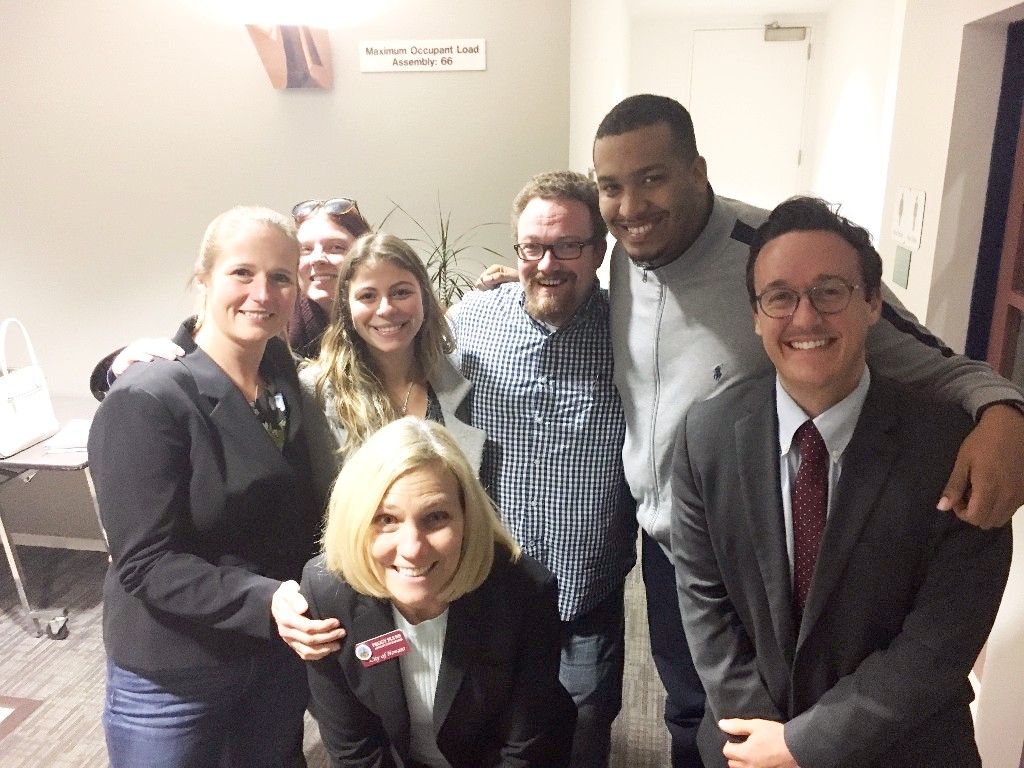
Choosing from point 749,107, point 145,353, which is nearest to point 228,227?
point 145,353

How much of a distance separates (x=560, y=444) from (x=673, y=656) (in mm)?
602

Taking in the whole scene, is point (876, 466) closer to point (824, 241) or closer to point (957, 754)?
point (824, 241)

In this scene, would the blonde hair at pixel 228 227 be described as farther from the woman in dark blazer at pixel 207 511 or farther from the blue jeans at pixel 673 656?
the blue jeans at pixel 673 656

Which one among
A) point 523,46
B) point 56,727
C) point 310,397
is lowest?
point 56,727

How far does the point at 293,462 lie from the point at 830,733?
1.12 meters

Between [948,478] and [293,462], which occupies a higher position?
[948,478]

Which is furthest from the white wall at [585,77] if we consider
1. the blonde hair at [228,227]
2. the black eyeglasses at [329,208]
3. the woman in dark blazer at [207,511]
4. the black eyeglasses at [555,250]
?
the woman in dark blazer at [207,511]

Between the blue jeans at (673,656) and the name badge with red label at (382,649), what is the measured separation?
0.70 m

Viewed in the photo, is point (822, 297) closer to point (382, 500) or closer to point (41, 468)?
point (382, 500)

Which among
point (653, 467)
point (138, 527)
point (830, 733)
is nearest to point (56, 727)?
point (138, 527)

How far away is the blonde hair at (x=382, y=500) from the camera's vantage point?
1.21 meters

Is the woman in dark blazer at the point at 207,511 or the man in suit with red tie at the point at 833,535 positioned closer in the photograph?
the man in suit with red tie at the point at 833,535

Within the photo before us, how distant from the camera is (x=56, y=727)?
2.36 metres

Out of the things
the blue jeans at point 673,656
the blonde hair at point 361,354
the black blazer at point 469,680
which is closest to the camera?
the black blazer at point 469,680
